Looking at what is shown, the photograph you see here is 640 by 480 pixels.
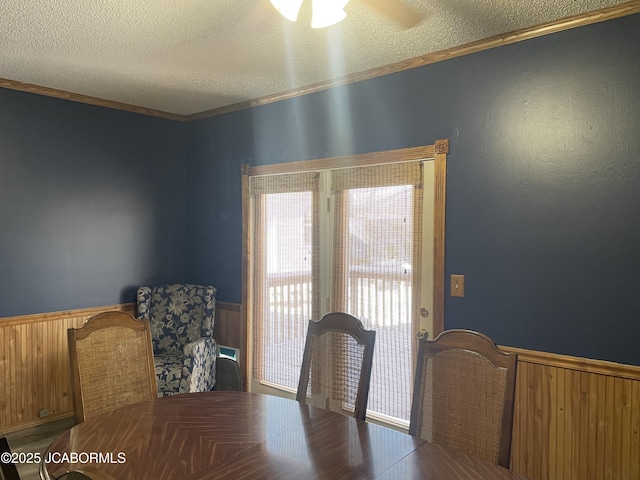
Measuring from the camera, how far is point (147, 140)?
14.8ft

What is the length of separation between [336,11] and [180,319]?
3057 millimetres

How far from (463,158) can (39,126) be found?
10.2 ft

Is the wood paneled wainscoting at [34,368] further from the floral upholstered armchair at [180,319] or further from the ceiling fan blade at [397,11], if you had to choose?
the ceiling fan blade at [397,11]

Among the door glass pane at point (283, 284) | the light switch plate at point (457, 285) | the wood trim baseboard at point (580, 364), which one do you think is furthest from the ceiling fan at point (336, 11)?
the wood trim baseboard at point (580, 364)

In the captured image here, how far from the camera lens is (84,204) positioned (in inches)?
161

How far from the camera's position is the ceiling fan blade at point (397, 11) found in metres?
2.36

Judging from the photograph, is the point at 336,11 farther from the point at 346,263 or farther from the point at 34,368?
the point at 34,368

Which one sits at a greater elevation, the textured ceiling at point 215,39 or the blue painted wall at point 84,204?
the textured ceiling at point 215,39

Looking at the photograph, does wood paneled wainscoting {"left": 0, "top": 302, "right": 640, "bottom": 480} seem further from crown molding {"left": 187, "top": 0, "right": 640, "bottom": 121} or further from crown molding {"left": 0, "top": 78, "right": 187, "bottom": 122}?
crown molding {"left": 0, "top": 78, "right": 187, "bottom": 122}

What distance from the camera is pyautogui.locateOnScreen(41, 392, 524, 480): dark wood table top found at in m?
1.58

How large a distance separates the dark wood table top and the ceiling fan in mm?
1574

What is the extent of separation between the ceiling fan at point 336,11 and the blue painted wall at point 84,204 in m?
2.52

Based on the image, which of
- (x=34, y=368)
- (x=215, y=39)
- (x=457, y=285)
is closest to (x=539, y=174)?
(x=457, y=285)

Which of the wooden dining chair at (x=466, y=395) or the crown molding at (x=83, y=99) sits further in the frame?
the crown molding at (x=83, y=99)
